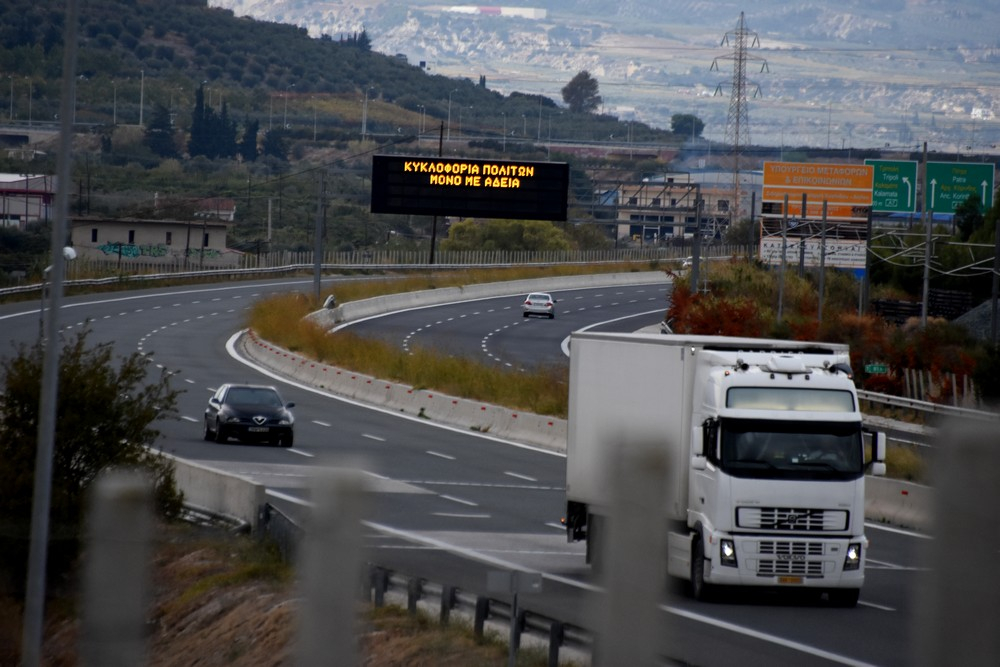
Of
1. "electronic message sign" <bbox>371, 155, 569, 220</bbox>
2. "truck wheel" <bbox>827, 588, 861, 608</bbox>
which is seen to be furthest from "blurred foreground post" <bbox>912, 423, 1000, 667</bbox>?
"electronic message sign" <bbox>371, 155, 569, 220</bbox>

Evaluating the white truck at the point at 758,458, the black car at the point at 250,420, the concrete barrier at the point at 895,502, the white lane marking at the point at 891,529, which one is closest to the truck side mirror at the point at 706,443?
the white truck at the point at 758,458

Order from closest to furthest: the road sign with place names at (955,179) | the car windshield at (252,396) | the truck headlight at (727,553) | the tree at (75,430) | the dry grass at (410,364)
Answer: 1. the truck headlight at (727,553)
2. the tree at (75,430)
3. the car windshield at (252,396)
4. the dry grass at (410,364)
5. the road sign with place names at (955,179)

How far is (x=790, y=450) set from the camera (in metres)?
16.3

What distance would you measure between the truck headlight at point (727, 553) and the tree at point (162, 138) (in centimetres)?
18030

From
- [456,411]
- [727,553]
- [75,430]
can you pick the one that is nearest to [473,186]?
[456,411]

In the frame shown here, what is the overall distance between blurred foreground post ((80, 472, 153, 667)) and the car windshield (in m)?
29.9

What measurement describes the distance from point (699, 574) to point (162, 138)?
182765 mm

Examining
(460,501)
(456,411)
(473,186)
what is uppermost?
(473,186)

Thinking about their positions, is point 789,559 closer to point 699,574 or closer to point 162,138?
point 699,574

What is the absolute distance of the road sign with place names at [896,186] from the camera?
81.5 meters

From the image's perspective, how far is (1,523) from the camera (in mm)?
16781

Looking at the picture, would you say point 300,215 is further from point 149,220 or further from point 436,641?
point 436,641

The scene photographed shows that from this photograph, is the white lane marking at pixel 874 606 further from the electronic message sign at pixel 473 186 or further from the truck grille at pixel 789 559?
the electronic message sign at pixel 473 186

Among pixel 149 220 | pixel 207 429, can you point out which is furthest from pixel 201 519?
pixel 149 220
